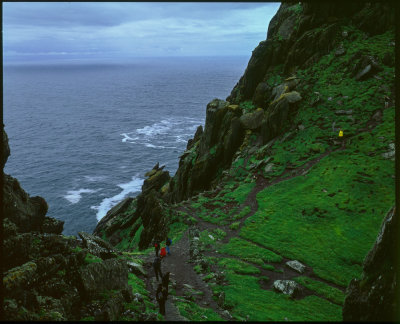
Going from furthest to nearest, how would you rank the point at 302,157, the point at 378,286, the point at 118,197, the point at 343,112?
the point at 118,197 → the point at 343,112 → the point at 302,157 → the point at 378,286

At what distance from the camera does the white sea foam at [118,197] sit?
8788 cm

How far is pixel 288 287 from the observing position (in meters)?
28.1

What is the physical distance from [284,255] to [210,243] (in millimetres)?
9577

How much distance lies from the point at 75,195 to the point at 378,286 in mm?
95580

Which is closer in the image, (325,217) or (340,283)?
(340,283)

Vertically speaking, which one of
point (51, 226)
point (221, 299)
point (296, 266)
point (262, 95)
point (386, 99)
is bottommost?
point (296, 266)

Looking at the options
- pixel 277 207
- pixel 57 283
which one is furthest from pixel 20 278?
pixel 277 207

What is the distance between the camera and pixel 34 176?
106312 millimetres

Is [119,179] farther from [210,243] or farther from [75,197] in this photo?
[210,243]

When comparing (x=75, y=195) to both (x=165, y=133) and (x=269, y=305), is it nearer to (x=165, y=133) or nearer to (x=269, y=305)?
(x=165, y=133)

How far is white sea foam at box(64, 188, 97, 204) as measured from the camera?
305 feet

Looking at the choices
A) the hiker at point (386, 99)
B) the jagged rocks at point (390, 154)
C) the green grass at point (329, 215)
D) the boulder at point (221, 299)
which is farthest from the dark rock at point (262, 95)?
the boulder at point (221, 299)

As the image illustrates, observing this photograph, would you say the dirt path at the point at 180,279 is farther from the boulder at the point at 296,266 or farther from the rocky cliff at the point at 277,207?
the boulder at the point at 296,266

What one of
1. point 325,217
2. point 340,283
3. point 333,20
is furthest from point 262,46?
point 340,283
